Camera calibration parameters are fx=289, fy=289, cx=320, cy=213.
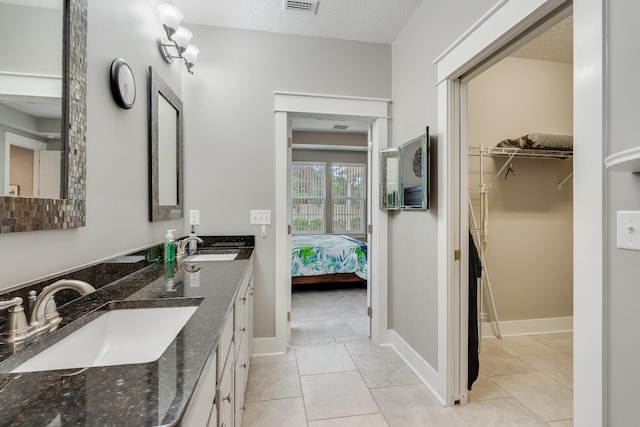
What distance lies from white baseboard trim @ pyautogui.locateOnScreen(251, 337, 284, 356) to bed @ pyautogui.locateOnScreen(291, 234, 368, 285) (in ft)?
5.05

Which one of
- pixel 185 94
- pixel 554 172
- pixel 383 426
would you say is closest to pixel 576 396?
pixel 383 426

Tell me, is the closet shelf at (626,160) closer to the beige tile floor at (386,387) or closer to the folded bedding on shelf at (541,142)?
the beige tile floor at (386,387)

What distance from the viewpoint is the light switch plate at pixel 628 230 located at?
A: 834 millimetres

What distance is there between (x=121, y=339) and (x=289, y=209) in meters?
1.76

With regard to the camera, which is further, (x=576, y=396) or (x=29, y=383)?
(x=576, y=396)

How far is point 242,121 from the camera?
250 cm

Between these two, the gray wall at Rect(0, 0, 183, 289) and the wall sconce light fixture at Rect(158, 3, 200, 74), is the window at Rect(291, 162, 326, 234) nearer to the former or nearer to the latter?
the wall sconce light fixture at Rect(158, 3, 200, 74)

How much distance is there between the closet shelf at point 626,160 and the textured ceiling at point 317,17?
1951 millimetres

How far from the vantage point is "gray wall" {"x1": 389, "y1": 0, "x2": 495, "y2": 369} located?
192cm

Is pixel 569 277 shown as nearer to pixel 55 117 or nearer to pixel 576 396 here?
pixel 576 396

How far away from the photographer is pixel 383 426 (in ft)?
5.36

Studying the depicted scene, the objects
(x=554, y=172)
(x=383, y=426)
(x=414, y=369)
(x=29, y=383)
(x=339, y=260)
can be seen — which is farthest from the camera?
(x=339, y=260)

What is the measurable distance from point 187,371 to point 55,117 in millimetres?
990

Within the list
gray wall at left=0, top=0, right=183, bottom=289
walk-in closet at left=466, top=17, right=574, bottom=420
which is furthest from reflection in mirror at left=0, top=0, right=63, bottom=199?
walk-in closet at left=466, top=17, right=574, bottom=420
